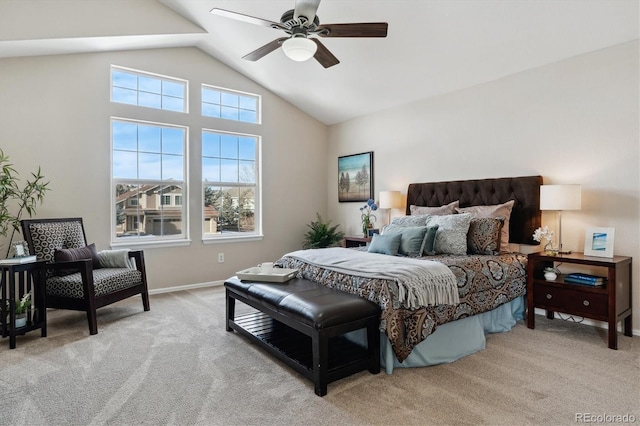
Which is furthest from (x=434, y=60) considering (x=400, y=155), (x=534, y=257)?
(x=534, y=257)

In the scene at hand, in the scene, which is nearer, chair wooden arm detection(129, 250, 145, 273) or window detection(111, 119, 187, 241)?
chair wooden arm detection(129, 250, 145, 273)

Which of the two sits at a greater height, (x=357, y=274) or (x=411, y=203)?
(x=411, y=203)

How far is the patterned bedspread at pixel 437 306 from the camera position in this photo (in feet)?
7.97

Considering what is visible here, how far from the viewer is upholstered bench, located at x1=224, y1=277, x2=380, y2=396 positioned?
222cm

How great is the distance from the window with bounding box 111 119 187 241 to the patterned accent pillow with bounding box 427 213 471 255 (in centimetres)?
340

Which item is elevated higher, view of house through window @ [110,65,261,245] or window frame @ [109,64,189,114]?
window frame @ [109,64,189,114]

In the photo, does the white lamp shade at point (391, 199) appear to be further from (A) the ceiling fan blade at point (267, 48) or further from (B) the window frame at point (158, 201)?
(B) the window frame at point (158, 201)

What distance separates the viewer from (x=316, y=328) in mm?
2199

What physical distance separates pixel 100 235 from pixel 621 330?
548 centimetres

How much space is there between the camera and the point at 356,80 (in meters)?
4.77

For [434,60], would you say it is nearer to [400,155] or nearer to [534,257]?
[400,155]

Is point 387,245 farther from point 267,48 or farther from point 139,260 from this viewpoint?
point 139,260

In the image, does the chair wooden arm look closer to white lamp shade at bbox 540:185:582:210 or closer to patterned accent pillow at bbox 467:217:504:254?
patterned accent pillow at bbox 467:217:504:254

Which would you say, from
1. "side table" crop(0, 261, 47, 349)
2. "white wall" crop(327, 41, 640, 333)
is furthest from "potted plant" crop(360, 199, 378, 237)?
"side table" crop(0, 261, 47, 349)
